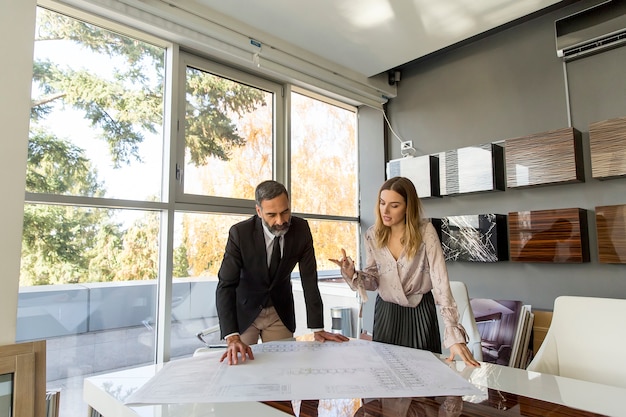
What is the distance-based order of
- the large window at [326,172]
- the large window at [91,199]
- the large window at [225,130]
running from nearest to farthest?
the large window at [91,199] → the large window at [225,130] → the large window at [326,172]

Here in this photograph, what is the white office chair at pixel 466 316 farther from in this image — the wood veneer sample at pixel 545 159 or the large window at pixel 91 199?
the large window at pixel 91 199

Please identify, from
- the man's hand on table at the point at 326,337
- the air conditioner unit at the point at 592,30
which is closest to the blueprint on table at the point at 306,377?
the man's hand on table at the point at 326,337

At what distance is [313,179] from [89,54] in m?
2.07

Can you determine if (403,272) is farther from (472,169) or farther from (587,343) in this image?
(472,169)

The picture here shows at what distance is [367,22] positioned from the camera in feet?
9.32

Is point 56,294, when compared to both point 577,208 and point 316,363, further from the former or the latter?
point 577,208

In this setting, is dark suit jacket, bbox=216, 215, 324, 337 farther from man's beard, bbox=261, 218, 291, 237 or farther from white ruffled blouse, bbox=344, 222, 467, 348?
white ruffled blouse, bbox=344, 222, 467, 348

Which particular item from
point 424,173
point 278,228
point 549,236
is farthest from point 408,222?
point 424,173

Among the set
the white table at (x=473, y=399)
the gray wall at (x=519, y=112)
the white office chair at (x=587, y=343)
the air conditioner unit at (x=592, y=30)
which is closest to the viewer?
the white table at (x=473, y=399)

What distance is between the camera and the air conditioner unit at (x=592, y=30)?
2.58 meters

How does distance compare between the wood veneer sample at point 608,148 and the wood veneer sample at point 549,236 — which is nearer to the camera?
the wood veneer sample at point 608,148

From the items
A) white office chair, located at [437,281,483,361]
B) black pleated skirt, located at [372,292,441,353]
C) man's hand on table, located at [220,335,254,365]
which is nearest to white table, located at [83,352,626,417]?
man's hand on table, located at [220,335,254,365]

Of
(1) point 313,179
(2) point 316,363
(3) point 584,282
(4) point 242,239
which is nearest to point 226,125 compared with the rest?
(1) point 313,179

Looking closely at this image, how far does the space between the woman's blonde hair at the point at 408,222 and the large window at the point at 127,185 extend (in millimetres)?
1592
